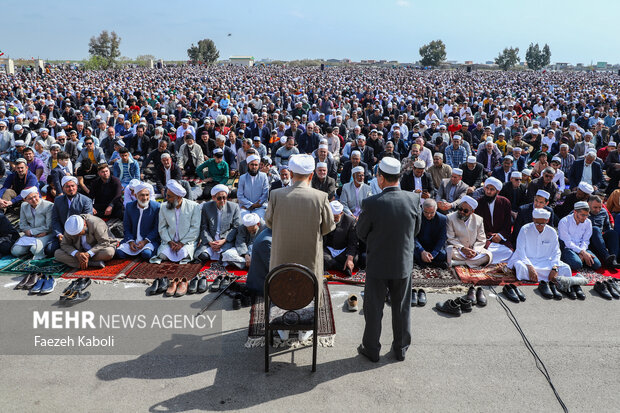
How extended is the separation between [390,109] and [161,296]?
13345mm

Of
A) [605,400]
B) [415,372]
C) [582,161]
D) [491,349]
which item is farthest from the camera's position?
[582,161]

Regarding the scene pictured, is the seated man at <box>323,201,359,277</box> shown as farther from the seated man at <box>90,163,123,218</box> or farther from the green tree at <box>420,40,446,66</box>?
the green tree at <box>420,40,446,66</box>

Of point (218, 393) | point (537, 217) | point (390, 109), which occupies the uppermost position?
point (390, 109)

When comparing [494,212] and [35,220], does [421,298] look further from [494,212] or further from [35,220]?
[35,220]

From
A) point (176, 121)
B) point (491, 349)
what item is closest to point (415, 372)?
point (491, 349)

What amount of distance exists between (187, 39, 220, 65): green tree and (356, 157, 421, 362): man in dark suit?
71.0 m

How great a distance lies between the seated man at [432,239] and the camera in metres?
5.11

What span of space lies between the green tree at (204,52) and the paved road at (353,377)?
70.9 metres

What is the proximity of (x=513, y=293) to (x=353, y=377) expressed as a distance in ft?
6.69

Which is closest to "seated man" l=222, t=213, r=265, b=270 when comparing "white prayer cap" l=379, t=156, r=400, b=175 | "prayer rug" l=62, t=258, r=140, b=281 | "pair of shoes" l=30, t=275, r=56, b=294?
"prayer rug" l=62, t=258, r=140, b=281

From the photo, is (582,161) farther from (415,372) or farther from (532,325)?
(415,372)

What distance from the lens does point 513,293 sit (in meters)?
4.27

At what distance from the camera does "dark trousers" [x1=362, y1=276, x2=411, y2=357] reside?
316cm

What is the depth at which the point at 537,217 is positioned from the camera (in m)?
4.94
